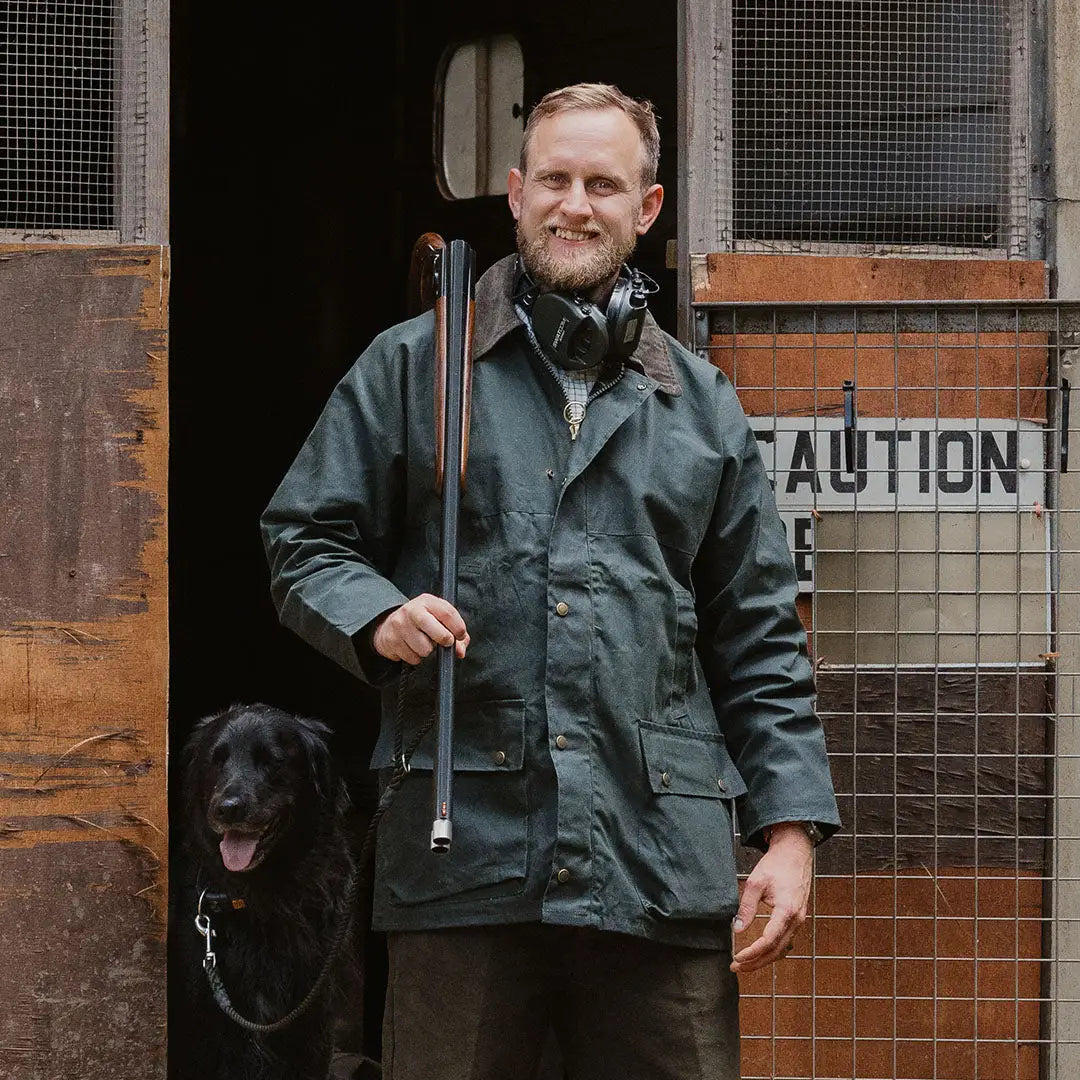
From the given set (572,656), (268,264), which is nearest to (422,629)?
(572,656)

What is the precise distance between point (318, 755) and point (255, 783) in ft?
0.69

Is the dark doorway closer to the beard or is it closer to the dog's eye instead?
the dog's eye

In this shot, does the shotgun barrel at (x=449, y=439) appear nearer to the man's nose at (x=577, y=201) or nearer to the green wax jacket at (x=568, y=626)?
the green wax jacket at (x=568, y=626)

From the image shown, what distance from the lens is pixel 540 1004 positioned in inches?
93.1

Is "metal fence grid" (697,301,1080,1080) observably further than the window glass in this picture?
No

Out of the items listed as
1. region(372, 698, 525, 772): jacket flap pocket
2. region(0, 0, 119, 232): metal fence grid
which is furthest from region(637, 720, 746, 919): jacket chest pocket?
region(0, 0, 119, 232): metal fence grid

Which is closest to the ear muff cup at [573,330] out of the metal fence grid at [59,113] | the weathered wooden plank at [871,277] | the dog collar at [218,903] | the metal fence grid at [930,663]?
the metal fence grid at [930,663]

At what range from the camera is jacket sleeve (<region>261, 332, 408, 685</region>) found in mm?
2291

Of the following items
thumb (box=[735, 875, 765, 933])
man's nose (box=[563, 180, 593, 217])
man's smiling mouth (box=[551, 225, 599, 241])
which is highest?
man's nose (box=[563, 180, 593, 217])

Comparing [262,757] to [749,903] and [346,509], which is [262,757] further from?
[749,903]

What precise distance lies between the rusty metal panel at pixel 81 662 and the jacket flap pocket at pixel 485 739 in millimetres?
1096

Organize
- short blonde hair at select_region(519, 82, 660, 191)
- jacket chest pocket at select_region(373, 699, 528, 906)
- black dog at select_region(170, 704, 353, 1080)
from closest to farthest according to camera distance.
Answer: jacket chest pocket at select_region(373, 699, 528, 906), short blonde hair at select_region(519, 82, 660, 191), black dog at select_region(170, 704, 353, 1080)

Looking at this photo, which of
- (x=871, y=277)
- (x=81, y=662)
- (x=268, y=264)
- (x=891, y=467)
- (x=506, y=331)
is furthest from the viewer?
(x=268, y=264)

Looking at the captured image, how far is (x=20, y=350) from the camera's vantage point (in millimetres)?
3205
